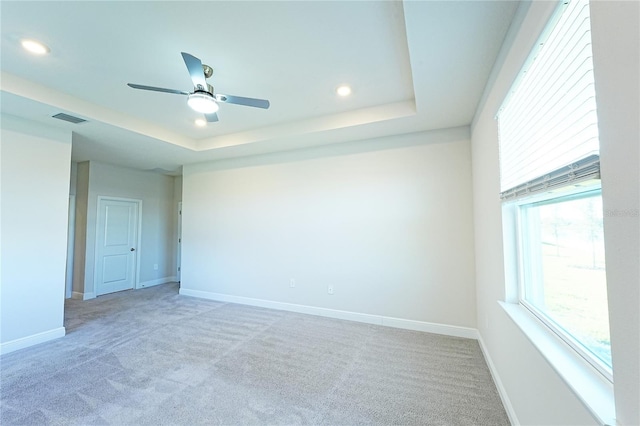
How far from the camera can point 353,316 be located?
3889 mm

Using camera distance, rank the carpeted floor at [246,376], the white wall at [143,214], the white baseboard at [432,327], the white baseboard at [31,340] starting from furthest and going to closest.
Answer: the white wall at [143,214]
the white baseboard at [432,327]
the white baseboard at [31,340]
the carpeted floor at [246,376]

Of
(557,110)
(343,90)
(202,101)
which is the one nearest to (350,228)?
(343,90)

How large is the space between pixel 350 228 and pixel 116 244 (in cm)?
500

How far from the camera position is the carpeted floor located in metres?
1.98

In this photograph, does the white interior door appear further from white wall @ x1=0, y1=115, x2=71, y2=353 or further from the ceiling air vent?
the ceiling air vent

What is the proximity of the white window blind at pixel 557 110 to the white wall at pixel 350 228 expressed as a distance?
1.67 m

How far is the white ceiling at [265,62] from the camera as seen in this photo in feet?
5.96

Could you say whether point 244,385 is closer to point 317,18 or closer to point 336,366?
point 336,366

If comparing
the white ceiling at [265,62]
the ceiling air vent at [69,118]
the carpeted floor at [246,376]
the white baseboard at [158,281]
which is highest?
the white ceiling at [265,62]

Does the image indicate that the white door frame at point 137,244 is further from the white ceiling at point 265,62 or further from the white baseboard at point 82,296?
the white ceiling at point 265,62

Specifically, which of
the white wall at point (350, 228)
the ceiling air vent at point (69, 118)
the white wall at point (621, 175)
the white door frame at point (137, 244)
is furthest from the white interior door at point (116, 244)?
the white wall at point (621, 175)

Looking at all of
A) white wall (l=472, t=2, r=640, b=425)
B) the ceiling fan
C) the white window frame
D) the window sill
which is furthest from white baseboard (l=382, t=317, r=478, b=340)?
the ceiling fan

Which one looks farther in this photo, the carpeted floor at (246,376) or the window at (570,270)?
the carpeted floor at (246,376)

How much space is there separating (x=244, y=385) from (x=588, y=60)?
2922 millimetres
